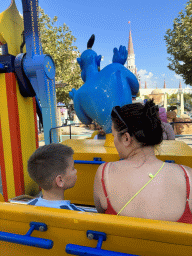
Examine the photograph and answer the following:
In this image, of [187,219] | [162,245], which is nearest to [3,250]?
[162,245]

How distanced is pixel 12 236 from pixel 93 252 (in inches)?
12.8

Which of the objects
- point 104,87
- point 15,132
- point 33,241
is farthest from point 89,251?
point 15,132

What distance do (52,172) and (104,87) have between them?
1124 mm

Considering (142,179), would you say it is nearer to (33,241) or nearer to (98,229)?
(98,229)

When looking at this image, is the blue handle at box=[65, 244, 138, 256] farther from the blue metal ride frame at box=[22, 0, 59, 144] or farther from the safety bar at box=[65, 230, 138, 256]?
the blue metal ride frame at box=[22, 0, 59, 144]

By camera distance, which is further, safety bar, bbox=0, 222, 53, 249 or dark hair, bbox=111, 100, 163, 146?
dark hair, bbox=111, 100, 163, 146

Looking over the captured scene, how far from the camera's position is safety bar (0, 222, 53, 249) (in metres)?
0.67

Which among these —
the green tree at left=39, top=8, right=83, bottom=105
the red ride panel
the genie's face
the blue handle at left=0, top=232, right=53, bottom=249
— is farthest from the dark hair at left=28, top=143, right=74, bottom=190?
the green tree at left=39, top=8, right=83, bottom=105

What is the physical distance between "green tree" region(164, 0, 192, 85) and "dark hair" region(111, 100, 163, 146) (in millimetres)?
8465

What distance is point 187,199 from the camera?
0.73 m

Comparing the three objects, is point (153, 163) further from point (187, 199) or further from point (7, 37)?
point (7, 37)

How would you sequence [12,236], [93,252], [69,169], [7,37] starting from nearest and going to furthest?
[93,252], [12,236], [69,169], [7,37]

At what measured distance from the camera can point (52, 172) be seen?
3.19 ft

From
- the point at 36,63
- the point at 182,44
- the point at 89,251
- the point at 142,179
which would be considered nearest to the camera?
the point at 89,251
